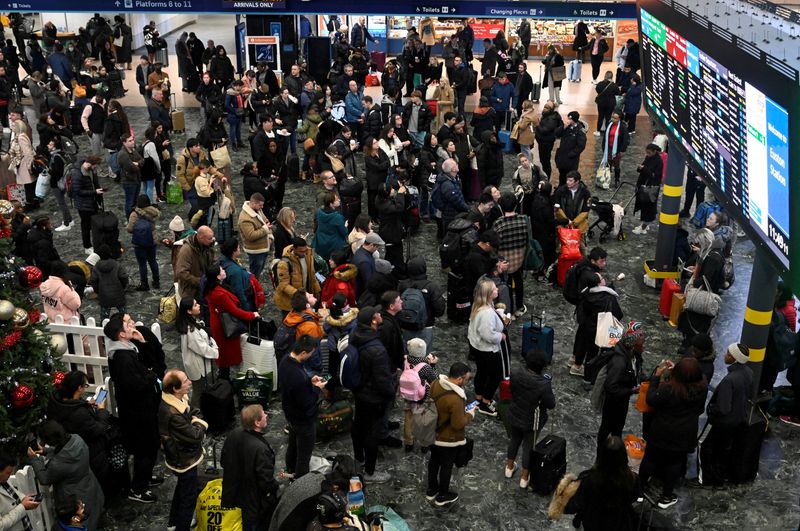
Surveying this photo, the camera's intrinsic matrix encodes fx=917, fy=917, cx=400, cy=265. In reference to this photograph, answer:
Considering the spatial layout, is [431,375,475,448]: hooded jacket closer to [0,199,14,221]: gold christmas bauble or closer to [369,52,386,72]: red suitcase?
[0,199,14,221]: gold christmas bauble

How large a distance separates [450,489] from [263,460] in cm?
240

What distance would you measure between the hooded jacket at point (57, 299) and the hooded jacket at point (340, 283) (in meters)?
2.84

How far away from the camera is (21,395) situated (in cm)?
772

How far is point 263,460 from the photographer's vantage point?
7277 mm

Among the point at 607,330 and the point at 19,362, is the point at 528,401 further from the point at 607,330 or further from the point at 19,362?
the point at 19,362

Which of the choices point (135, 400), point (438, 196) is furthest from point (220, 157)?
point (135, 400)

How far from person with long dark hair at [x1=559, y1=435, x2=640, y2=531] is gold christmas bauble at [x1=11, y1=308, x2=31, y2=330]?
4.96 m

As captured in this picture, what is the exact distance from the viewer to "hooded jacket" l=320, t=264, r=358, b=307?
10.5 metres

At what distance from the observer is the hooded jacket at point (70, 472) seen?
24.1 ft

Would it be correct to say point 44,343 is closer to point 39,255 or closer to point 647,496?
point 39,255

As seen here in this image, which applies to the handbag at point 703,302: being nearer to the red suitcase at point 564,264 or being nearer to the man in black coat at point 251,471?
the red suitcase at point 564,264

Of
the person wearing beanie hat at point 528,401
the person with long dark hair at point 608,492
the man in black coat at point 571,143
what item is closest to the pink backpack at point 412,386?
the person wearing beanie hat at point 528,401

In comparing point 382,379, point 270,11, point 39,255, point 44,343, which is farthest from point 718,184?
point 270,11

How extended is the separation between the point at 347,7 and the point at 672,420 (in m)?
12.9
